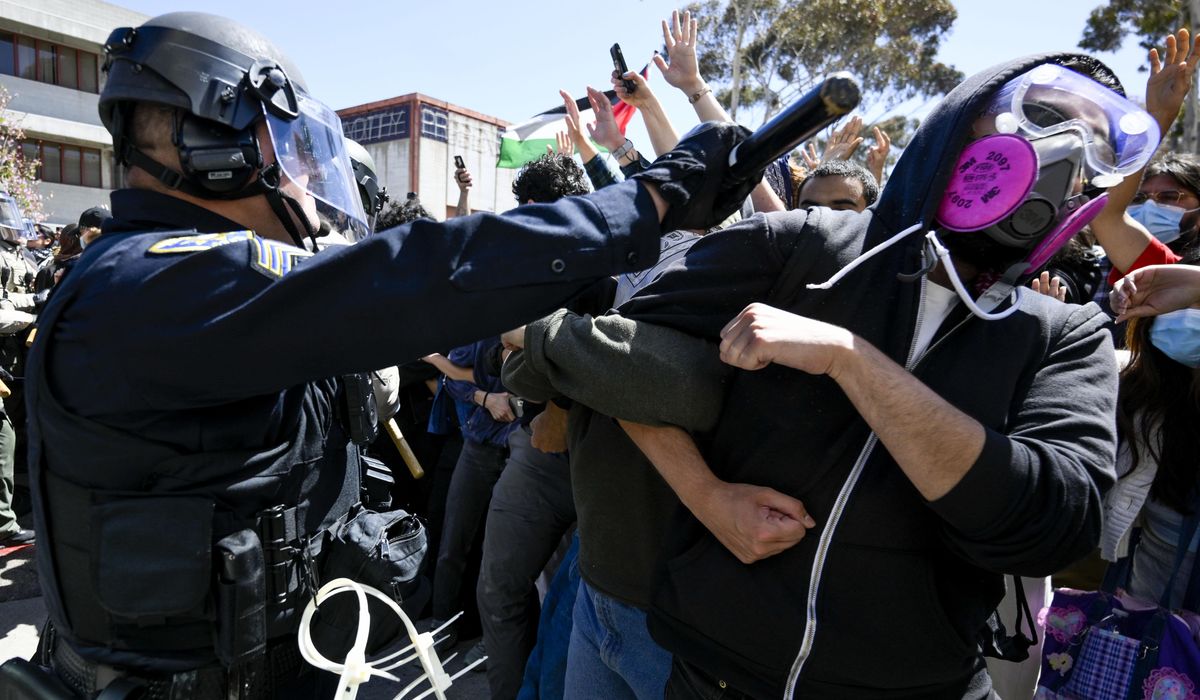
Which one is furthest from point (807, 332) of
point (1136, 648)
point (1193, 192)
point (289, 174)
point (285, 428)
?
point (1193, 192)

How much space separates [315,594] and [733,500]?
0.92 meters

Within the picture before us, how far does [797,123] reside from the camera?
111cm

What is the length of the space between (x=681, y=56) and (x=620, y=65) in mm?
284

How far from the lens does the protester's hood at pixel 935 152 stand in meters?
1.34

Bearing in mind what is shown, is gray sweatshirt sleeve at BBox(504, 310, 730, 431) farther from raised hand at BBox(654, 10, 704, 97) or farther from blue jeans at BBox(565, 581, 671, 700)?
raised hand at BBox(654, 10, 704, 97)

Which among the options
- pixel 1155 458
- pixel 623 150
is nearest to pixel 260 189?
pixel 623 150

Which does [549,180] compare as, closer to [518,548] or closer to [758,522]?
[518,548]

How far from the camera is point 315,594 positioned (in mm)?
1630

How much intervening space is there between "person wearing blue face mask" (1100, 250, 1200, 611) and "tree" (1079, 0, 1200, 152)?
1492 cm

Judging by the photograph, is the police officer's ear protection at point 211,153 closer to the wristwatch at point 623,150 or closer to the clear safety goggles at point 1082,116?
the clear safety goggles at point 1082,116

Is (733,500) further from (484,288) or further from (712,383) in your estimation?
(484,288)

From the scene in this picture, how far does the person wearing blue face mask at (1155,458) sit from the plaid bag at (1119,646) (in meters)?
0.05

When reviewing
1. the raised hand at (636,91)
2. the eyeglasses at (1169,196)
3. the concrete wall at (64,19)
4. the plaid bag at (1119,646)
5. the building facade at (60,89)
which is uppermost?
the concrete wall at (64,19)

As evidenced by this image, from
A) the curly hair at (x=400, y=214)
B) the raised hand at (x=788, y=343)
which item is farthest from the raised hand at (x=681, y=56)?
the curly hair at (x=400, y=214)
